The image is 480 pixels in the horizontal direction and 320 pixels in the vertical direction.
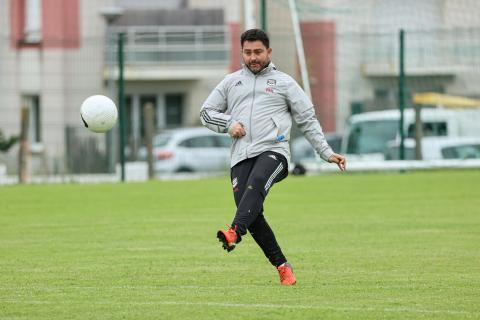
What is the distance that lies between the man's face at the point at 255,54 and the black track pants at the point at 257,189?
27.1 inches

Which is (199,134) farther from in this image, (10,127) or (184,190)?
(184,190)

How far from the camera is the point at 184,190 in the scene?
21875 mm

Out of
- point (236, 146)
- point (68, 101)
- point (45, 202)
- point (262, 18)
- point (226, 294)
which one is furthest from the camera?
point (68, 101)

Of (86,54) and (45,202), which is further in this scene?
(86,54)

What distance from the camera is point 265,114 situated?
1027 centimetres

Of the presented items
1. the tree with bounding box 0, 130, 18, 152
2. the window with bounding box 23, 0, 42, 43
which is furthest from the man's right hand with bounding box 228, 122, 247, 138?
the window with bounding box 23, 0, 42, 43

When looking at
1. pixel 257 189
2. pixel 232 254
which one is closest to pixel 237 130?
pixel 257 189

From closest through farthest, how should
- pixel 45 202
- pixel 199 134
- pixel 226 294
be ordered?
pixel 226 294
pixel 45 202
pixel 199 134

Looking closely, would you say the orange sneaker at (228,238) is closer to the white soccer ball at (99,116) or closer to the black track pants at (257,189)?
the black track pants at (257,189)

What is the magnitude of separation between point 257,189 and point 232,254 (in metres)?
2.89

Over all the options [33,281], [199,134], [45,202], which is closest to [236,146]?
[33,281]

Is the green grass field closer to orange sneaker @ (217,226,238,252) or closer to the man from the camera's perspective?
orange sneaker @ (217,226,238,252)

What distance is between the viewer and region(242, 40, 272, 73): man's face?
10172 millimetres

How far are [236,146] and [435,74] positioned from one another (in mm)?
20933
